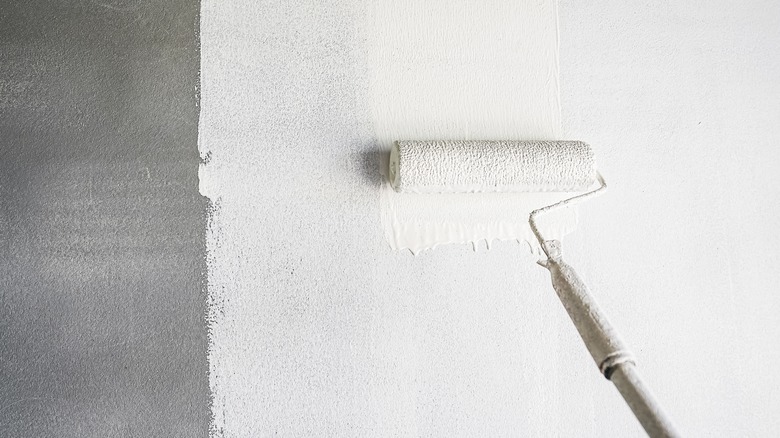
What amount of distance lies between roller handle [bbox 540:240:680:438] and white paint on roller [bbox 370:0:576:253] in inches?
9.8

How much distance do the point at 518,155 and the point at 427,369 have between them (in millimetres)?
435

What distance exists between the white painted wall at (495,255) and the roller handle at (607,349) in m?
0.29

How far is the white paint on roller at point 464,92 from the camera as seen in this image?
1092 mm

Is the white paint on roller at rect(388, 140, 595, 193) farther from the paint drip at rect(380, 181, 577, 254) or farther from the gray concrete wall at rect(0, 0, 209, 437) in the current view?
the gray concrete wall at rect(0, 0, 209, 437)

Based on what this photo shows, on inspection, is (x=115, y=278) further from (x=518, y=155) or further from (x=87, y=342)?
(x=518, y=155)

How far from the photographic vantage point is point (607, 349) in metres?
0.73

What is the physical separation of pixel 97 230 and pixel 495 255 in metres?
0.73

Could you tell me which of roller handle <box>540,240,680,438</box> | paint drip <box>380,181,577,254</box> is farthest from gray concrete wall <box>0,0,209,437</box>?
roller handle <box>540,240,680,438</box>

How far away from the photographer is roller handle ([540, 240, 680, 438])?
66 centimetres

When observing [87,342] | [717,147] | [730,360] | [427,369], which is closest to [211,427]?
[87,342]

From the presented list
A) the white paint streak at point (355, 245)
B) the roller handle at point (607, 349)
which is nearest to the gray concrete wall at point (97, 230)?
the white paint streak at point (355, 245)

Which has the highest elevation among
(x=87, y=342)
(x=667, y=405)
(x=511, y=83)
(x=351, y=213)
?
(x=511, y=83)

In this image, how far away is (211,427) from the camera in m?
1.04

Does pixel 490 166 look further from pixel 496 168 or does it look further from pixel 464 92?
pixel 464 92
